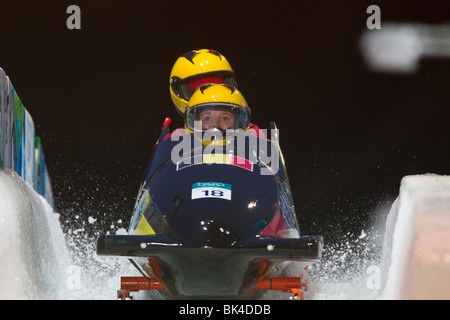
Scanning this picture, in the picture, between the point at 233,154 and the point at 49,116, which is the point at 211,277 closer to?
the point at 233,154

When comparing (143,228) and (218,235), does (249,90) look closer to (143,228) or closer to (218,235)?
(143,228)

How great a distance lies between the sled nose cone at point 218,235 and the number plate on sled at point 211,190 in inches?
7.7

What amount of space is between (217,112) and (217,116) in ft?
0.07

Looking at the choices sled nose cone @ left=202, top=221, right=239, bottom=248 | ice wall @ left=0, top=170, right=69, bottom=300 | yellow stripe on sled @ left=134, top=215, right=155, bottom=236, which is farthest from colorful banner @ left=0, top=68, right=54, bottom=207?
sled nose cone @ left=202, top=221, right=239, bottom=248

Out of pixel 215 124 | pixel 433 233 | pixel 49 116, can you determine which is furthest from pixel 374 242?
pixel 49 116

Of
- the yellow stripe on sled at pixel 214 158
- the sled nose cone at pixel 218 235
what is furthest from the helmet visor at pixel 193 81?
the sled nose cone at pixel 218 235

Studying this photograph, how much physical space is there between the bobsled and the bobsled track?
1.09ft

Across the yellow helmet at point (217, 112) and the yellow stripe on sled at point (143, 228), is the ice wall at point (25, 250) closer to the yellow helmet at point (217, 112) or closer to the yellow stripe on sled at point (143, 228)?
the yellow stripe on sled at point (143, 228)

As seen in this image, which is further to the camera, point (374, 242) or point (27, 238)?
point (374, 242)

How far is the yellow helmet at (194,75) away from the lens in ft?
18.0

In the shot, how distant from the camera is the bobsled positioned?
306 cm

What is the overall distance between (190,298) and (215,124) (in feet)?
3.65

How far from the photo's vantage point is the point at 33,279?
3.18 metres

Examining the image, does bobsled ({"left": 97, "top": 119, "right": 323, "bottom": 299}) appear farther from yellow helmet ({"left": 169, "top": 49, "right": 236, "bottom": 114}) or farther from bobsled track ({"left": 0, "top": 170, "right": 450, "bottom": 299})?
yellow helmet ({"left": 169, "top": 49, "right": 236, "bottom": 114})
